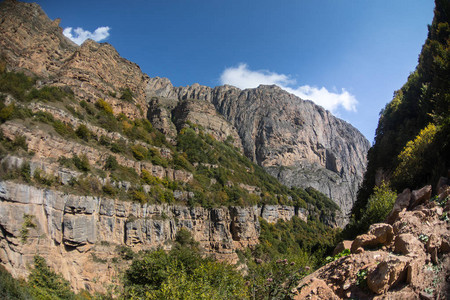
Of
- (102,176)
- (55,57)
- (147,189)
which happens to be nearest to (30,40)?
(55,57)

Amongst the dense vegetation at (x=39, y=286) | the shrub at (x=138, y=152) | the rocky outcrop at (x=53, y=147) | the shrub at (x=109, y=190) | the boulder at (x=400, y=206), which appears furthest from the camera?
the shrub at (x=138, y=152)

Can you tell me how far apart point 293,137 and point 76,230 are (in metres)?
95.1

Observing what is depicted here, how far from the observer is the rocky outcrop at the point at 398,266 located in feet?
17.8

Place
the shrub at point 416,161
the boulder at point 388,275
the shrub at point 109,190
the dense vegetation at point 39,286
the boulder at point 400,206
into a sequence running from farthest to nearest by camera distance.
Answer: the shrub at point 109,190, the shrub at point 416,161, the dense vegetation at point 39,286, the boulder at point 400,206, the boulder at point 388,275

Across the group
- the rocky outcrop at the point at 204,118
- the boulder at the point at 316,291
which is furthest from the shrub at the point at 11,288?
the rocky outcrop at the point at 204,118

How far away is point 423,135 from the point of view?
18.7 metres

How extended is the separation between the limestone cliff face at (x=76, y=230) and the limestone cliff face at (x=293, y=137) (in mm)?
69745

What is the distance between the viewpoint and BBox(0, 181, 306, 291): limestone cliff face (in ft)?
58.5

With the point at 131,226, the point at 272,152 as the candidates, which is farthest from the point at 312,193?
the point at 131,226

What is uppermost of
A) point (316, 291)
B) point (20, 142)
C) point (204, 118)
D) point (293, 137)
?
point (204, 118)

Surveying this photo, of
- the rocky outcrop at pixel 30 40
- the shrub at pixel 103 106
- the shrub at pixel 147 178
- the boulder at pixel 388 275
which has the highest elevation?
the rocky outcrop at pixel 30 40

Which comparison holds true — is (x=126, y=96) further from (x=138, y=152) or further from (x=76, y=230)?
(x=76, y=230)

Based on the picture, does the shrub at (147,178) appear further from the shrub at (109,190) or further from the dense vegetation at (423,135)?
the dense vegetation at (423,135)

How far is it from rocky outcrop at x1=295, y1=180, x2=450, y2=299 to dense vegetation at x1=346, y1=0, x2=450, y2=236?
21.1 ft
